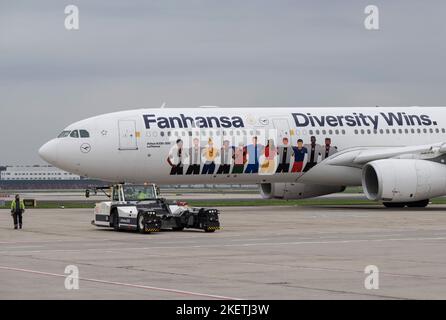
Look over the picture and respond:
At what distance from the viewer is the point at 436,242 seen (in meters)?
28.8

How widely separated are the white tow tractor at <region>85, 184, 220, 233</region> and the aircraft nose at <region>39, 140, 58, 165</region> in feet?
39.2

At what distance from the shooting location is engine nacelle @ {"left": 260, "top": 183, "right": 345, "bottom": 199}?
177ft

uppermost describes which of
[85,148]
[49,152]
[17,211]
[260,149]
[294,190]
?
[85,148]

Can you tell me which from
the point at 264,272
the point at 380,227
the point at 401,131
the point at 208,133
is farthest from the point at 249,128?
the point at 264,272

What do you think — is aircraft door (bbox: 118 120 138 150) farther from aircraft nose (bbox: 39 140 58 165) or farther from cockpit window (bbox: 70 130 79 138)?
aircraft nose (bbox: 39 140 58 165)

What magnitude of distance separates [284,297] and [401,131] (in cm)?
3587

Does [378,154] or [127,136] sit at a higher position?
[127,136]

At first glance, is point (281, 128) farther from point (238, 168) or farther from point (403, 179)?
point (403, 179)

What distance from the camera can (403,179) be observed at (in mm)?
47844

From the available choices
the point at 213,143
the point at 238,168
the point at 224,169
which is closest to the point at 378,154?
the point at 238,168

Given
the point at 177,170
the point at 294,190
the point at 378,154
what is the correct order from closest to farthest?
the point at 177,170 < the point at 378,154 < the point at 294,190

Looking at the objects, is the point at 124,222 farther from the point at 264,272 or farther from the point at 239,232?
the point at 264,272

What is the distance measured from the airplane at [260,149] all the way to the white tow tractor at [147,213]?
11.5 meters

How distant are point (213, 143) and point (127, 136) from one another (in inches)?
157
